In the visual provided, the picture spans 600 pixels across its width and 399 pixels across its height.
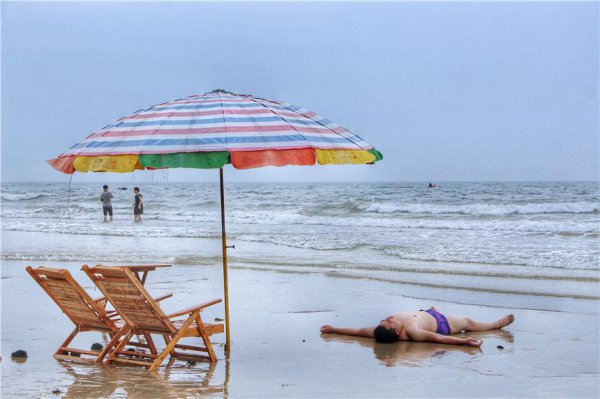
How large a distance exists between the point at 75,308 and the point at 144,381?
1.20m

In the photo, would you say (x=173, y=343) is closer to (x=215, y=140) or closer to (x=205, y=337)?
(x=205, y=337)

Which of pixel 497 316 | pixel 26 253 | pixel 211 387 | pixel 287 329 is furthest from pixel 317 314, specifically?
pixel 26 253

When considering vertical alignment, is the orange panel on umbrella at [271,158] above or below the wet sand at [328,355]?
above

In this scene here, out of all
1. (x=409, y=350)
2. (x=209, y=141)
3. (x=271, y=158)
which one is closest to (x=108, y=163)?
(x=209, y=141)

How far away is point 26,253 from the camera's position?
17.6 m

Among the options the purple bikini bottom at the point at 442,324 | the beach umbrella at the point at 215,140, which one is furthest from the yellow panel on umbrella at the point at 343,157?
the purple bikini bottom at the point at 442,324

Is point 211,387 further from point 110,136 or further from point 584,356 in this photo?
point 584,356

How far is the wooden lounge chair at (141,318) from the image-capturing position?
6.22m

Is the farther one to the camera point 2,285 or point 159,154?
point 2,285

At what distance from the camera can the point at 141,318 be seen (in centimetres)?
655

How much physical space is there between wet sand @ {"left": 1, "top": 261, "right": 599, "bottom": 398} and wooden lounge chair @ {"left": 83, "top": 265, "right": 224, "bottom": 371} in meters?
0.19

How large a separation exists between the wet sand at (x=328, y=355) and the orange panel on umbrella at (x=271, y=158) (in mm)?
1770

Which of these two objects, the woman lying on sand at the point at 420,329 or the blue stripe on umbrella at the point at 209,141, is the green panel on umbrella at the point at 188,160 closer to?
the blue stripe on umbrella at the point at 209,141

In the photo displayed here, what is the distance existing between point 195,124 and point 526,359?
377 cm
